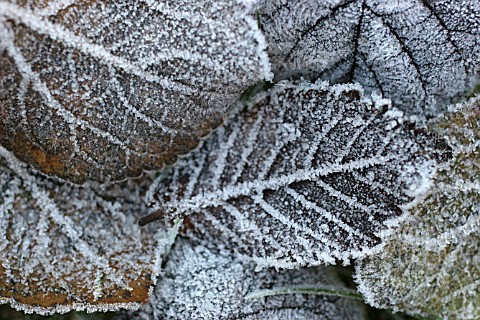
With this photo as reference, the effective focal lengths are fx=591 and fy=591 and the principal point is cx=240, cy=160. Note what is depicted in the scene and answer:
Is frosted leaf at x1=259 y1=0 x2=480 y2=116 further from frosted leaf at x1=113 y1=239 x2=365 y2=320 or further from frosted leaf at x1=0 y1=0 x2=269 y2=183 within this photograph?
frosted leaf at x1=113 y1=239 x2=365 y2=320

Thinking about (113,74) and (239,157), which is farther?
(239,157)

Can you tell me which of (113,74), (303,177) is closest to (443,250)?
(303,177)

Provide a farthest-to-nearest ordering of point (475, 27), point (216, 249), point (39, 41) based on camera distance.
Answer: point (216, 249) → point (475, 27) → point (39, 41)

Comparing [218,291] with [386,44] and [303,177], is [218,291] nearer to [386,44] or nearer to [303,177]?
[303,177]

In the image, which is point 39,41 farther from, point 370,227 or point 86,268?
point 370,227

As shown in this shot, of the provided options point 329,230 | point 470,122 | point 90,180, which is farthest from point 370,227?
point 90,180

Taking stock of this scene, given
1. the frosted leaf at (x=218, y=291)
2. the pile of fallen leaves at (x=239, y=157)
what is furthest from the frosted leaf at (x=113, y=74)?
the frosted leaf at (x=218, y=291)

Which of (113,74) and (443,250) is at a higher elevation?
(113,74)

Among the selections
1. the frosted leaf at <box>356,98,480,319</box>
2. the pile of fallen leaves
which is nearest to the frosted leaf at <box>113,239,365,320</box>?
the pile of fallen leaves
